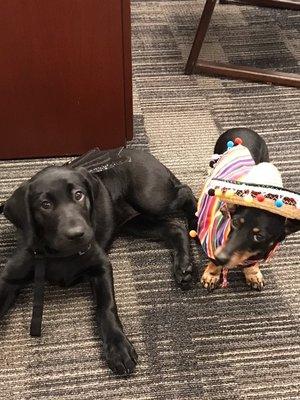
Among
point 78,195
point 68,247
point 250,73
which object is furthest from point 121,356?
point 250,73

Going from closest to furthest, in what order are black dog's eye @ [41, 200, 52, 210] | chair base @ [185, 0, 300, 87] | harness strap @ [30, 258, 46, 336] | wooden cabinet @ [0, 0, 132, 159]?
black dog's eye @ [41, 200, 52, 210] → harness strap @ [30, 258, 46, 336] → wooden cabinet @ [0, 0, 132, 159] → chair base @ [185, 0, 300, 87]

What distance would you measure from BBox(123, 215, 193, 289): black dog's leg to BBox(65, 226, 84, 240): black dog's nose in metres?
0.44

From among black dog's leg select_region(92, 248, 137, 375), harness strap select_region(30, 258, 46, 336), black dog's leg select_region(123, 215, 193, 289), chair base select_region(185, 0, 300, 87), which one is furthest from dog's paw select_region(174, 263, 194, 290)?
chair base select_region(185, 0, 300, 87)

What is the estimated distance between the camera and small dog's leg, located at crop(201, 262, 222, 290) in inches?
Result: 64.4

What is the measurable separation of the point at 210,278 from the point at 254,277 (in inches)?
5.6

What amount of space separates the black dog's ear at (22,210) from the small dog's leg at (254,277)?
0.69m

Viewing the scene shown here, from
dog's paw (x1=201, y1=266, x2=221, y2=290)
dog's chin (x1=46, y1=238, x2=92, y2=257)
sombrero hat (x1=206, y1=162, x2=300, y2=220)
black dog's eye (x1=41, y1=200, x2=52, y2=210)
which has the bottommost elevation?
dog's paw (x1=201, y1=266, x2=221, y2=290)

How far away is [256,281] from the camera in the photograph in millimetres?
1654

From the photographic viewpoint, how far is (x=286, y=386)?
1.43 m

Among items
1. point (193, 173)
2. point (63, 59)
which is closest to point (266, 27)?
point (193, 173)

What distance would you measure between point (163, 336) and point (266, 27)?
6.88ft

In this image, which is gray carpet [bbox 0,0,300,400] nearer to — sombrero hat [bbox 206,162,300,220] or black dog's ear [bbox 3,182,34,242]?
black dog's ear [bbox 3,182,34,242]

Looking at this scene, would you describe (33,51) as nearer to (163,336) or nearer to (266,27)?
(163,336)

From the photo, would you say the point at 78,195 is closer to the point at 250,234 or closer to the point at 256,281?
the point at 250,234
